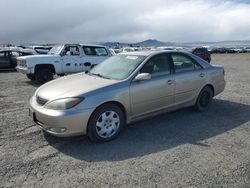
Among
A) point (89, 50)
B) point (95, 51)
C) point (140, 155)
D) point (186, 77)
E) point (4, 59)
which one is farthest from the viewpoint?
point (4, 59)

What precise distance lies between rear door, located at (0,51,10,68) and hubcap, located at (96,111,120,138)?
50.6 feet

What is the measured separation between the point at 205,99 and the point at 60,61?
6.99m

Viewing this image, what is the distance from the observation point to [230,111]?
6.89 meters

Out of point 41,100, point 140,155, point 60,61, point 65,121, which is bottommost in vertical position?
point 140,155

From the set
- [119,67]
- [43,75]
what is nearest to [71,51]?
[43,75]

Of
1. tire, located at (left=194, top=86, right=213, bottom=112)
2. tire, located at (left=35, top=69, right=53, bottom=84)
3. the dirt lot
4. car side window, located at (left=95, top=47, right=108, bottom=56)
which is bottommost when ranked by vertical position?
the dirt lot

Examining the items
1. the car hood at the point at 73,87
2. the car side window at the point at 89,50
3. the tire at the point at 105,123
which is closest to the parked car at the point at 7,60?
the car side window at the point at 89,50

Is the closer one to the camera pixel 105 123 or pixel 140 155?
pixel 140 155

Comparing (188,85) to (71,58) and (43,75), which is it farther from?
(43,75)

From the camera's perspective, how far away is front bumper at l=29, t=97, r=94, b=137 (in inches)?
175

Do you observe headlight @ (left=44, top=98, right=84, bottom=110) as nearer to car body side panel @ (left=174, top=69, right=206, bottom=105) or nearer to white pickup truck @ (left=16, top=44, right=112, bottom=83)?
car body side panel @ (left=174, top=69, right=206, bottom=105)

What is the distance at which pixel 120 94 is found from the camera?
4.93m

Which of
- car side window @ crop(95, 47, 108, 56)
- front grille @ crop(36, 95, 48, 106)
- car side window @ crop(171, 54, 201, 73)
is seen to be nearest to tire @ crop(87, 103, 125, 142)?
front grille @ crop(36, 95, 48, 106)

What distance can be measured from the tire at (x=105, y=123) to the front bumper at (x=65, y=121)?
0.42 ft
